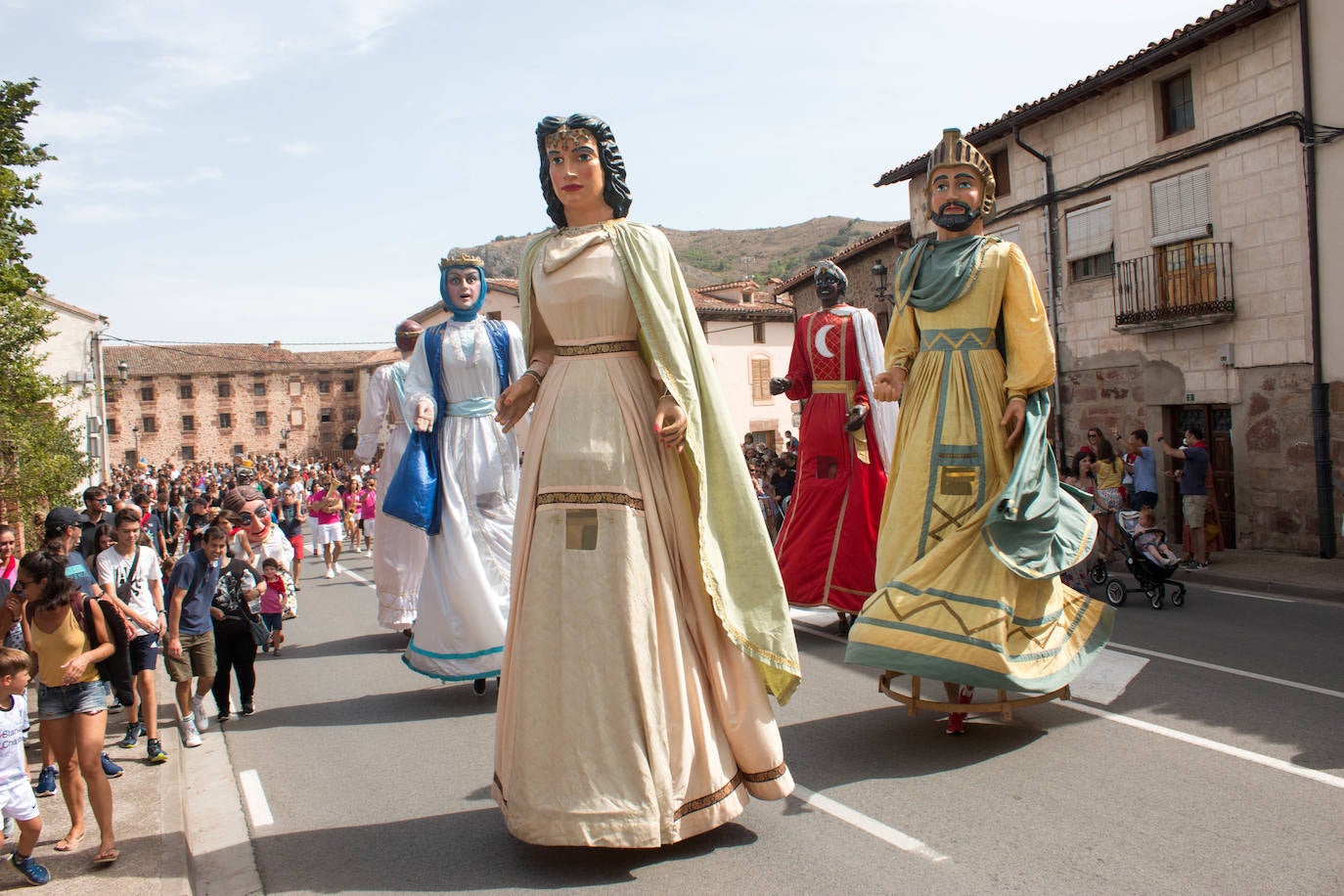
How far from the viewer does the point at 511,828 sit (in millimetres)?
3730

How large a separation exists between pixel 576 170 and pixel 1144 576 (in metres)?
7.37

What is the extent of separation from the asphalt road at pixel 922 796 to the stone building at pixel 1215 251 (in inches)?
300

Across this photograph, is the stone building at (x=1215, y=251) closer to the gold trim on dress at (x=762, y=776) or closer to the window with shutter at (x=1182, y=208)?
the window with shutter at (x=1182, y=208)

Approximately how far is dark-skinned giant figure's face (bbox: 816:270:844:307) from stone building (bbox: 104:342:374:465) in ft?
240

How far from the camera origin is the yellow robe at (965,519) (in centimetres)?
479

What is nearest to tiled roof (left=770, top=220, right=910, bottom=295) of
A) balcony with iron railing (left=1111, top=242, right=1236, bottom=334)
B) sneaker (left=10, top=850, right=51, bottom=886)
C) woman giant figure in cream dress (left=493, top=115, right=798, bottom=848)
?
balcony with iron railing (left=1111, top=242, right=1236, bottom=334)

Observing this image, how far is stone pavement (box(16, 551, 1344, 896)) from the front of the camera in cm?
415

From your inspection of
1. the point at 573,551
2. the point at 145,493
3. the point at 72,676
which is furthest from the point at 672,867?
the point at 145,493

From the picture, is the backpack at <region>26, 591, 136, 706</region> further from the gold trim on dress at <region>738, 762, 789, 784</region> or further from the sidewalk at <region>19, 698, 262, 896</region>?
the gold trim on dress at <region>738, 762, 789, 784</region>

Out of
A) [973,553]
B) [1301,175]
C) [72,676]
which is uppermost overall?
[1301,175]

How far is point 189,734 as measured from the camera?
641 cm

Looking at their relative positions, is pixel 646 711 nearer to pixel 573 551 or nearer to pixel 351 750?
pixel 573 551

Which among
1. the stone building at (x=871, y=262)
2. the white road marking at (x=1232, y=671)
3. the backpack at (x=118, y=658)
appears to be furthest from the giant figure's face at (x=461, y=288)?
the stone building at (x=871, y=262)

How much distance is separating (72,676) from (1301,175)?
45.9 ft
